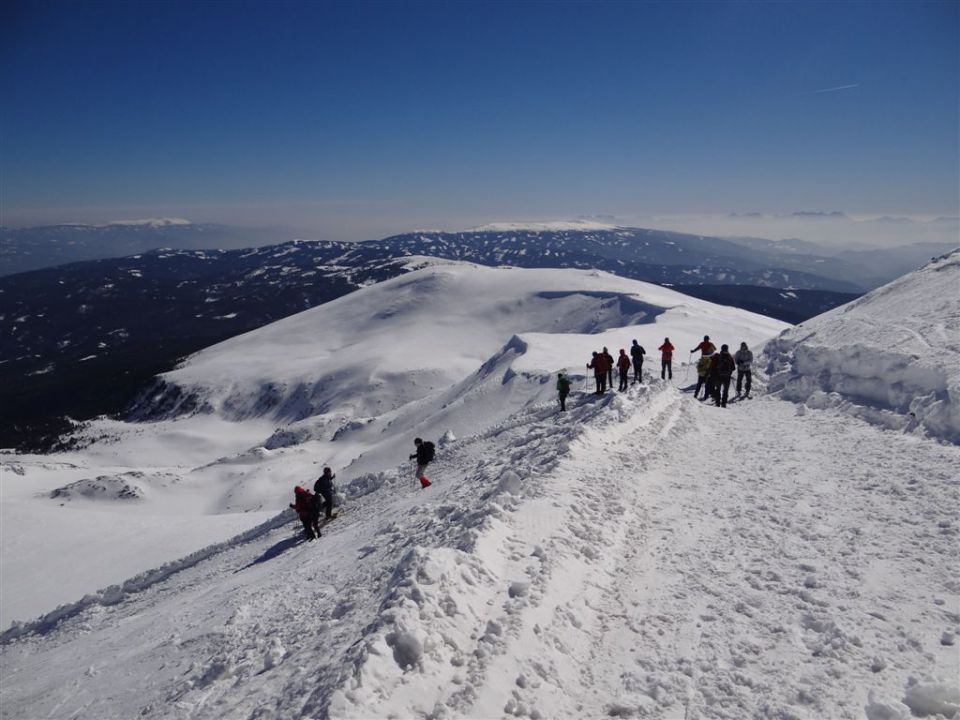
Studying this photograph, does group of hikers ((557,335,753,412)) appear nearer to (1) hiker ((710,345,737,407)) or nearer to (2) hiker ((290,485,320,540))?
(1) hiker ((710,345,737,407))

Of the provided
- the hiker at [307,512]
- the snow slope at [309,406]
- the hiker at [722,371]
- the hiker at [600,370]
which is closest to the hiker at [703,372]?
the hiker at [722,371]

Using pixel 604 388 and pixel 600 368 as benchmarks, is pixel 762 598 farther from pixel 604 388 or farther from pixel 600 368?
pixel 604 388

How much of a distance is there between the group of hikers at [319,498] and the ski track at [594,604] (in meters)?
1.64

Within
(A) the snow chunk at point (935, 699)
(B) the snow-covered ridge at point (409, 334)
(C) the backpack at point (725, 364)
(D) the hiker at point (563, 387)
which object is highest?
(C) the backpack at point (725, 364)

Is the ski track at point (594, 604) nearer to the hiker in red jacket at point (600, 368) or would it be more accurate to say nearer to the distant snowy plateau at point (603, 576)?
the distant snowy plateau at point (603, 576)

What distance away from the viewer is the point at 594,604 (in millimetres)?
7582

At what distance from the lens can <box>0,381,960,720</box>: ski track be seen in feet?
19.6

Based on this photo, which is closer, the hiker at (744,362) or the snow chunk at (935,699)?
the snow chunk at (935,699)

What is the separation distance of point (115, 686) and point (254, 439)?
70297mm

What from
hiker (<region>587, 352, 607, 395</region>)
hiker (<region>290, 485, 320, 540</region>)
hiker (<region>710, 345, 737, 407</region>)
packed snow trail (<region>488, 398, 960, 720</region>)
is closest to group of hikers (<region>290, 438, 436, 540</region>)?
hiker (<region>290, 485, 320, 540</region>)

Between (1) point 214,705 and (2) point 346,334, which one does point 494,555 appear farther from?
(2) point 346,334

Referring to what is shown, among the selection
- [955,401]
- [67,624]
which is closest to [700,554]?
[955,401]

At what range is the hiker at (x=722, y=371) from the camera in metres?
19.1

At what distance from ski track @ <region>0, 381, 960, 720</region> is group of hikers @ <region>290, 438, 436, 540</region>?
1.64 meters
